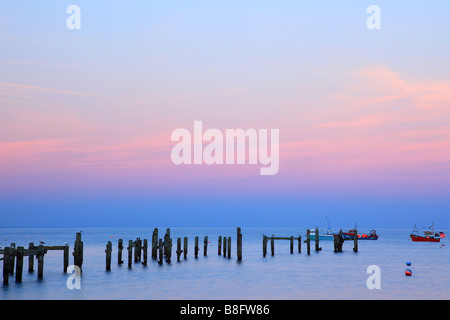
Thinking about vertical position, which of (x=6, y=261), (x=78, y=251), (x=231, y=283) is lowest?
(x=231, y=283)

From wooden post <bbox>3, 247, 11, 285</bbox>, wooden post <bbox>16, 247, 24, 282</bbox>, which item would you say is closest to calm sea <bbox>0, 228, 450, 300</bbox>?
wooden post <bbox>3, 247, 11, 285</bbox>

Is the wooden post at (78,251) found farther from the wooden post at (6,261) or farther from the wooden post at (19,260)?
the wooden post at (6,261)

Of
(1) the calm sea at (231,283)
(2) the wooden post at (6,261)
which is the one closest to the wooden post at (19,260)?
(2) the wooden post at (6,261)

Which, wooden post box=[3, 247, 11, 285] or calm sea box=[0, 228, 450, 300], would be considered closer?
wooden post box=[3, 247, 11, 285]

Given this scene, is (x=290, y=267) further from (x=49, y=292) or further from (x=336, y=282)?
(x=49, y=292)

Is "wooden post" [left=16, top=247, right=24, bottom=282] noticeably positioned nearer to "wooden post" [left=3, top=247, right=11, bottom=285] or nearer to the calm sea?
"wooden post" [left=3, top=247, right=11, bottom=285]

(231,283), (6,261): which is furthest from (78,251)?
(231,283)

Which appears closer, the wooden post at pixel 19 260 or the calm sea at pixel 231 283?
the wooden post at pixel 19 260

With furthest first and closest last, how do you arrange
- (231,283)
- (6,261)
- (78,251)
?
(231,283)
(78,251)
(6,261)

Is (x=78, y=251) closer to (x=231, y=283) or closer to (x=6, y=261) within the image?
(x=6, y=261)

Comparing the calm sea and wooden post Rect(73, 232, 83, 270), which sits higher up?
wooden post Rect(73, 232, 83, 270)
